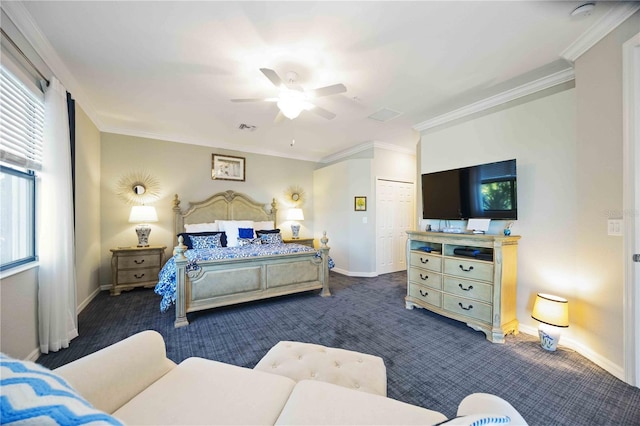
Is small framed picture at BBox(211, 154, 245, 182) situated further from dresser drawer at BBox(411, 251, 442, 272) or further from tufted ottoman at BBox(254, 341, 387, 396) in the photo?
tufted ottoman at BBox(254, 341, 387, 396)

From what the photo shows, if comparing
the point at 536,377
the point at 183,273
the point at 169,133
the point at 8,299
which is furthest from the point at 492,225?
the point at 169,133

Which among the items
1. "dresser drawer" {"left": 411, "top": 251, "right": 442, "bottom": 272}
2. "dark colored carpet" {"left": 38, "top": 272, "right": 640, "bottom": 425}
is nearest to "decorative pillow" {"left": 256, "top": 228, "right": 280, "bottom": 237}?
"dark colored carpet" {"left": 38, "top": 272, "right": 640, "bottom": 425}

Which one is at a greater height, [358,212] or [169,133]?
[169,133]

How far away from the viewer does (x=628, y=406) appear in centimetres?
161

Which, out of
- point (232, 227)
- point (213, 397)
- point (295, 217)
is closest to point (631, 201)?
point (213, 397)

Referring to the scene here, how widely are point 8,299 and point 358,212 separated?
183 inches

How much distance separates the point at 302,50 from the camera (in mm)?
2193

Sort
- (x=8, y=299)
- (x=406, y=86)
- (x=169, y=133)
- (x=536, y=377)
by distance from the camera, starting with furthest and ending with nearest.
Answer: (x=169, y=133) → (x=406, y=86) → (x=536, y=377) → (x=8, y=299)

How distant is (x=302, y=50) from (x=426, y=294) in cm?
308

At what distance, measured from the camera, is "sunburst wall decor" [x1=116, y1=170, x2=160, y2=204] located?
423cm

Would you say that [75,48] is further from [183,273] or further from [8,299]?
[183,273]

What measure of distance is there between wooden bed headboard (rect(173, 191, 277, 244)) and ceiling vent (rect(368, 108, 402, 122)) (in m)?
2.96

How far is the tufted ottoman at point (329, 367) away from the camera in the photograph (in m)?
1.32

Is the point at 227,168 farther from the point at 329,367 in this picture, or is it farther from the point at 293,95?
the point at 329,367
